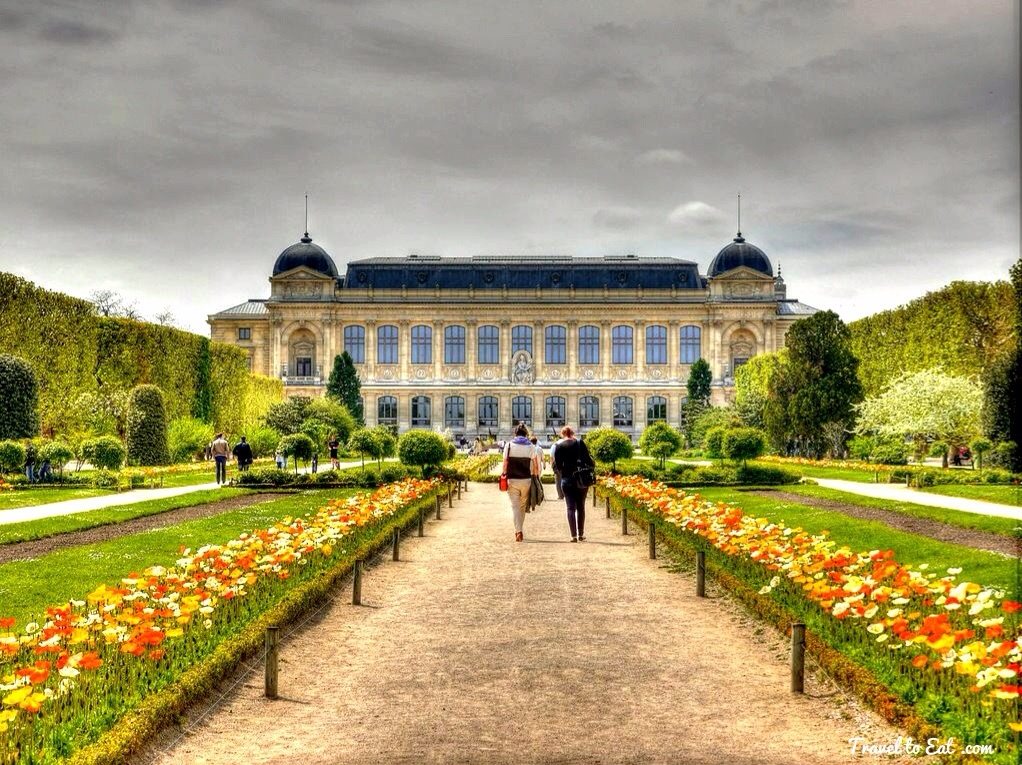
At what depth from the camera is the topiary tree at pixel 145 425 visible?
1224 inches

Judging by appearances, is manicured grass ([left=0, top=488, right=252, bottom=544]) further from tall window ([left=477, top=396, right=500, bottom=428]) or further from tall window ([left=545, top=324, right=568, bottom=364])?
tall window ([left=545, top=324, right=568, bottom=364])

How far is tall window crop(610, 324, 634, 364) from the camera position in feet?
234

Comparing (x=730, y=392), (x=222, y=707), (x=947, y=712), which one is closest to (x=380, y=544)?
(x=222, y=707)

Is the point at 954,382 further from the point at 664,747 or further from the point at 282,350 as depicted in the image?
the point at 282,350

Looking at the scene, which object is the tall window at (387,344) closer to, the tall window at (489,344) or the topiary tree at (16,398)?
the tall window at (489,344)

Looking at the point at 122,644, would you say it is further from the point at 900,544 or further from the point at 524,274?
the point at 524,274

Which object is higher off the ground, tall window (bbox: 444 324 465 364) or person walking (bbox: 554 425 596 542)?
tall window (bbox: 444 324 465 364)

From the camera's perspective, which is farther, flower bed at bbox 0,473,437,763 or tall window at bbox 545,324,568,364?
tall window at bbox 545,324,568,364

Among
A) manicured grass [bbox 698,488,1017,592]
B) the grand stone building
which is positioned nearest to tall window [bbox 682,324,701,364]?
the grand stone building

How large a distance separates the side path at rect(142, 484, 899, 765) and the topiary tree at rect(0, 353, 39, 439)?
19.0m

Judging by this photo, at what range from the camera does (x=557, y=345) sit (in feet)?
235

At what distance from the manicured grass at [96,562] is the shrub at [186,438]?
18098mm

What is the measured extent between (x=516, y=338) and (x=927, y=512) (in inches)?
2167

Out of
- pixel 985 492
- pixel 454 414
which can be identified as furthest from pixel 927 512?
pixel 454 414
